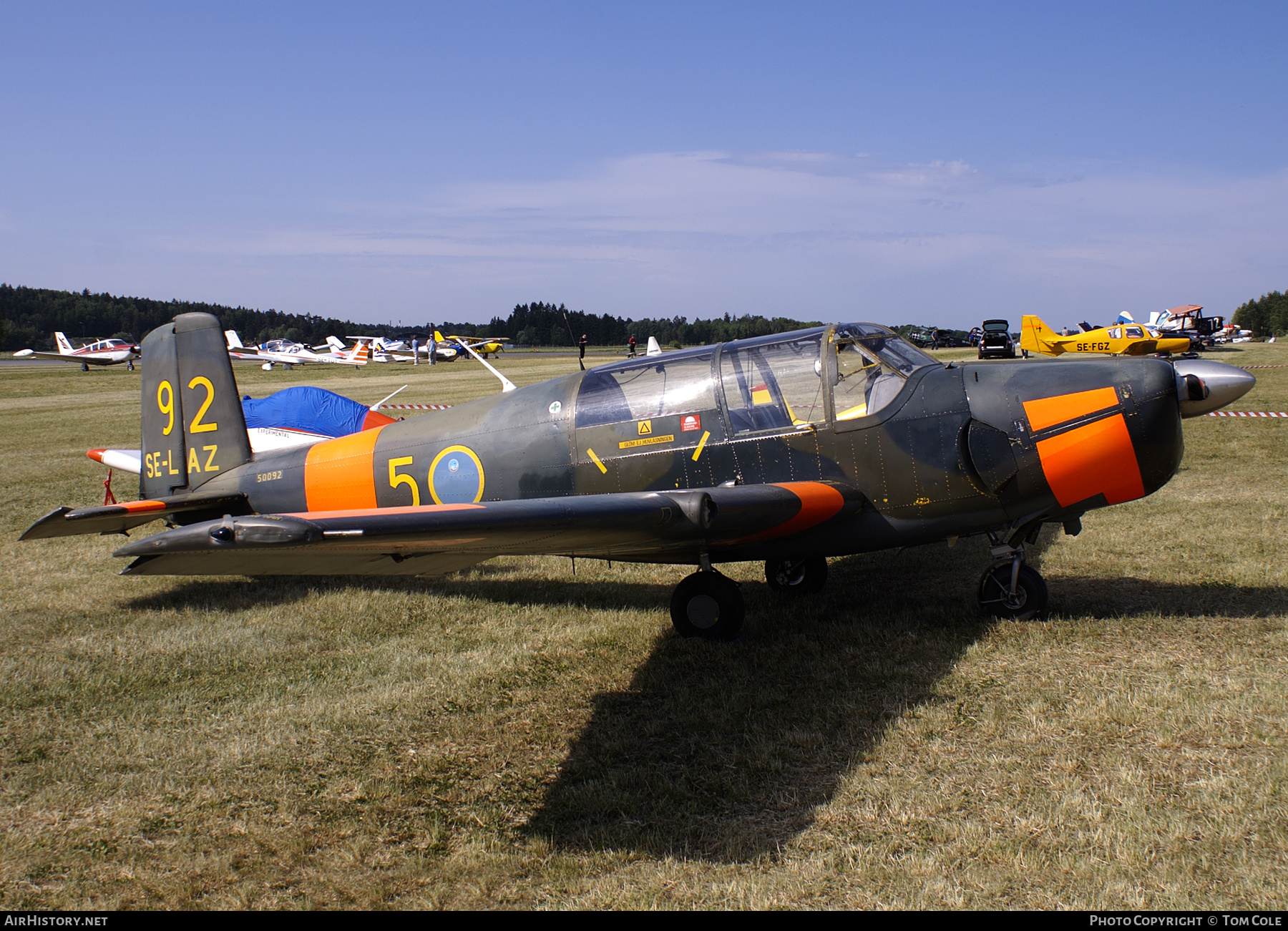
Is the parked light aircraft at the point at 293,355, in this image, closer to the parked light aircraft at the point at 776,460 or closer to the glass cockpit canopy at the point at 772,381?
the parked light aircraft at the point at 776,460

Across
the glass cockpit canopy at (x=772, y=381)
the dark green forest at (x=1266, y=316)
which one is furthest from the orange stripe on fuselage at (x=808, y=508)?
the dark green forest at (x=1266, y=316)

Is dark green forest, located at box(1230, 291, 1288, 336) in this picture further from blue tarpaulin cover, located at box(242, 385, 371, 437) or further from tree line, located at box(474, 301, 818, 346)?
blue tarpaulin cover, located at box(242, 385, 371, 437)

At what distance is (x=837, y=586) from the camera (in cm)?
733

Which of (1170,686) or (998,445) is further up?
(998,445)

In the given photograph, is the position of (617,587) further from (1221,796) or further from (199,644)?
(1221,796)

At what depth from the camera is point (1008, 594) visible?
5996mm

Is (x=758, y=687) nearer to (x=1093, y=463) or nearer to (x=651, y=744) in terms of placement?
(x=651, y=744)

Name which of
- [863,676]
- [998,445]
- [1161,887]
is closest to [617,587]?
[863,676]

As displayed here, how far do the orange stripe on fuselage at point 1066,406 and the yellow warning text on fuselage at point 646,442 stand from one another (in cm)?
239

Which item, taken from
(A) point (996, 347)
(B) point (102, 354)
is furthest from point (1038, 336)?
(B) point (102, 354)

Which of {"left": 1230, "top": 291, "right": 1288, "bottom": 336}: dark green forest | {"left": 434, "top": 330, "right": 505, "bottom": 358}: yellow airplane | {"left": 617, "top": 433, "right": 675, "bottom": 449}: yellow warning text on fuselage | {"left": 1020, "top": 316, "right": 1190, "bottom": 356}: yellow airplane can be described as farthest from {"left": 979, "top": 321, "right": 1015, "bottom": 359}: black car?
{"left": 1230, "top": 291, "right": 1288, "bottom": 336}: dark green forest

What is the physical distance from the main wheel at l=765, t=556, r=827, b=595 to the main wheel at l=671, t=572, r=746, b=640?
128cm

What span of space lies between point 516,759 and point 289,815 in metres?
1.10

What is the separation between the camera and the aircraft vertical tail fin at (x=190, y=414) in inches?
305
